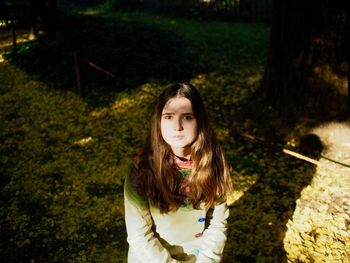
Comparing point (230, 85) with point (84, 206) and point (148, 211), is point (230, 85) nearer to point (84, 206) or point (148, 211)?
point (84, 206)

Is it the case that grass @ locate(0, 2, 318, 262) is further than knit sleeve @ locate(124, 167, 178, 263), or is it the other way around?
grass @ locate(0, 2, 318, 262)

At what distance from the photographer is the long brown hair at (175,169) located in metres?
2.10

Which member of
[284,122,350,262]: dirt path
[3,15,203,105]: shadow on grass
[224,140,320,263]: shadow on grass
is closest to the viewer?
[284,122,350,262]: dirt path

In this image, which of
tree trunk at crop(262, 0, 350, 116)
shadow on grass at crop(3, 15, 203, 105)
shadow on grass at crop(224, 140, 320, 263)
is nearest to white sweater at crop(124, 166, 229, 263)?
shadow on grass at crop(224, 140, 320, 263)

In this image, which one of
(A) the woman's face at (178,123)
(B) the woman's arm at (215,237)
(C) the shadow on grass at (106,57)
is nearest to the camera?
(A) the woman's face at (178,123)

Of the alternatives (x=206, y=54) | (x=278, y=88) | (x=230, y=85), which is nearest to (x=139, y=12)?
(x=206, y=54)

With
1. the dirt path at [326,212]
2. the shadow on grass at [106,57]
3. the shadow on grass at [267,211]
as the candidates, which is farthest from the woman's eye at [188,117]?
the shadow on grass at [106,57]

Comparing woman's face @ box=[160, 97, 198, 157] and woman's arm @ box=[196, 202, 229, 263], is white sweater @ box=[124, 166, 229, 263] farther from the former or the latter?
woman's face @ box=[160, 97, 198, 157]

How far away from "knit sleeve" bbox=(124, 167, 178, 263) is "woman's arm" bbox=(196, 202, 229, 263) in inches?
10.0

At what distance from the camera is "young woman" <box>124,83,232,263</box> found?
210 cm

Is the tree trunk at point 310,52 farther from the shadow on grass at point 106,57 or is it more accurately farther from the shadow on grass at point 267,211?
the shadow on grass at point 106,57

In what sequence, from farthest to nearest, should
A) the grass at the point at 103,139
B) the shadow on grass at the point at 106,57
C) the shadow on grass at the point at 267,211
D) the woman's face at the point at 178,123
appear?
the shadow on grass at the point at 106,57 → the grass at the point at 103,139 → the shadow on grass at the point at 267,211 → the woman's face at the point at 178,123

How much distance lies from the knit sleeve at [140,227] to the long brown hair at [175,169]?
0.05m

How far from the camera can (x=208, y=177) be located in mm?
2246
